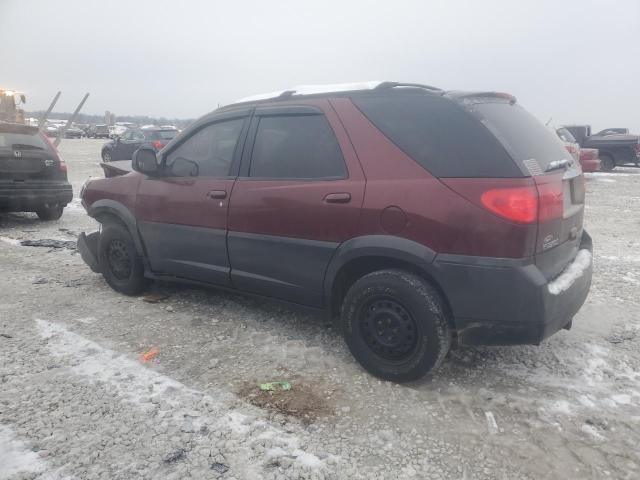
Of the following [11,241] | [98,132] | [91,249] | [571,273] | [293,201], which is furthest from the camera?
[98,132]

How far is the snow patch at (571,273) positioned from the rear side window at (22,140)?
25.6 feet

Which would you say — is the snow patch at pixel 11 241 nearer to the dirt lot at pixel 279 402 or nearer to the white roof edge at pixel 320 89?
the dirt lot at pixel 279 402

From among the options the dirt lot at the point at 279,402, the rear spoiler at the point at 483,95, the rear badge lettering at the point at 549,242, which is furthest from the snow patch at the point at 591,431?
the rear spoiler at the point at 483,95

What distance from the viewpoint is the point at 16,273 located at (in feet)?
17.8

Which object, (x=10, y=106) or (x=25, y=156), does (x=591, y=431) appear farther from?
(x=10, y=106)

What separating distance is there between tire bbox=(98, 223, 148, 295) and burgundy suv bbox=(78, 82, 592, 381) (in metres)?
0.75

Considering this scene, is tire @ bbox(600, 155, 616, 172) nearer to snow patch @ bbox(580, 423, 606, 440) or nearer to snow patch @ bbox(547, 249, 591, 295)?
snow patch @ bbox(547, 249, 591, 295)

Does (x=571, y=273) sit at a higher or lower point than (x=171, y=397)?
higher

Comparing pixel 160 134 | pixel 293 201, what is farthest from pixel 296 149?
pixel 160 134

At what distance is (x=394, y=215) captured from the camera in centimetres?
289

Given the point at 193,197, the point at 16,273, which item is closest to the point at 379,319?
the point at 193,197

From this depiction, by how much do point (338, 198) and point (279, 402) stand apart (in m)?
1.31

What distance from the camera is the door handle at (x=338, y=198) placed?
3.07m

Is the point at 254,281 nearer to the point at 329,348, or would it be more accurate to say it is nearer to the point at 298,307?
the point at 298,307
